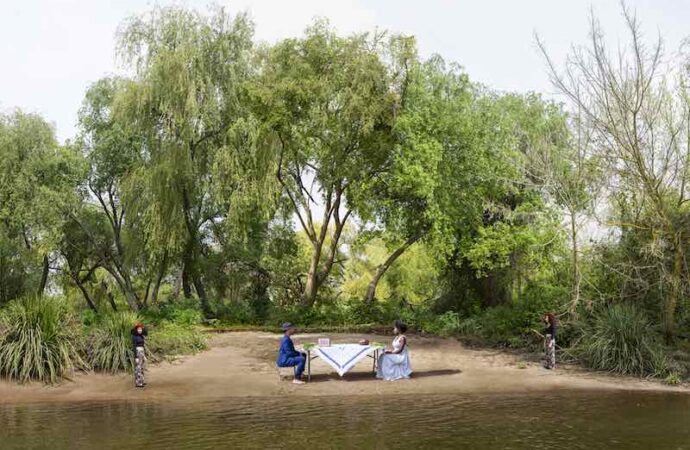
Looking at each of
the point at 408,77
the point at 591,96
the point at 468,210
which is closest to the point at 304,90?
the point at 408,77

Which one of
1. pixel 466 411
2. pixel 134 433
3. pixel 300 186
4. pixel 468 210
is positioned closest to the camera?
pixel 134 433

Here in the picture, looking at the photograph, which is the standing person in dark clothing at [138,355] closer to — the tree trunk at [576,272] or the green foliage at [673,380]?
the tree trunk at [576,272]

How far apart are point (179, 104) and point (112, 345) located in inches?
470

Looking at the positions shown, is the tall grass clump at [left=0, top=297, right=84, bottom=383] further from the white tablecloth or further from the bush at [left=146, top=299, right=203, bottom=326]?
the bush at [left=146, top=299, right=203, bottom=326]

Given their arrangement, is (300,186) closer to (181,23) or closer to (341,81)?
(341,81)

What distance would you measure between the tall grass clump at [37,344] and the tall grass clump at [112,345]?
16.0 inches

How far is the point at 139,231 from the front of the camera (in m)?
28.1

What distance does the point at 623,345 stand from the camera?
17.2 meters

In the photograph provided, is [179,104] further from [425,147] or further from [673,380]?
[673,380]

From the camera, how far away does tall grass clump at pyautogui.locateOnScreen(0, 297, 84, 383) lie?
15.3 meters

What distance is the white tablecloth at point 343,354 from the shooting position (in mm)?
15539

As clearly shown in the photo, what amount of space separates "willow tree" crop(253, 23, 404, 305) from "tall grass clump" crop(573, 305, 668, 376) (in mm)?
11220

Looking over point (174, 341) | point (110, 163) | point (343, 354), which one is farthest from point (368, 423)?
point (110, 163)

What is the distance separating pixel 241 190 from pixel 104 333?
9919 mm
